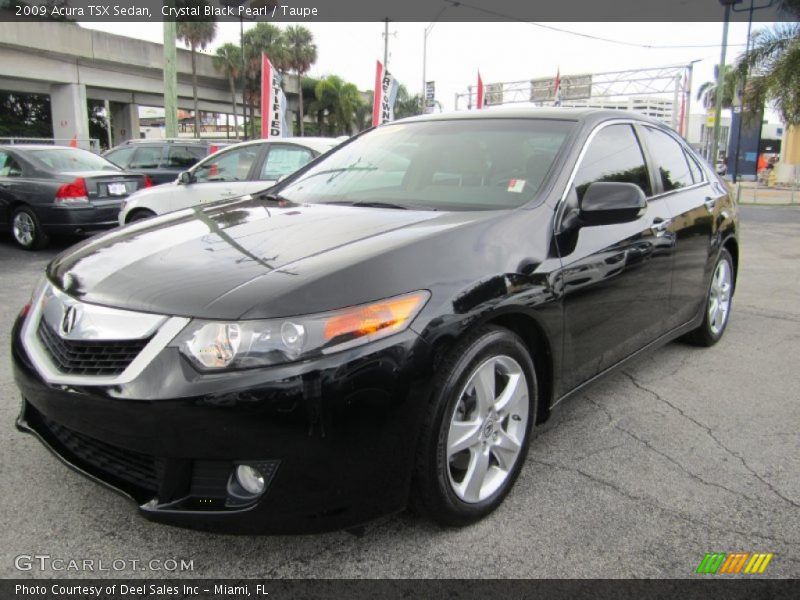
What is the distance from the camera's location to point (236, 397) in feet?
6.07

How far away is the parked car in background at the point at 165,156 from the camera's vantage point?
11484mm

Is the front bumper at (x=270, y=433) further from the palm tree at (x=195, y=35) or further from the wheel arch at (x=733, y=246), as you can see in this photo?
the palm tree at (x=195, y=35)

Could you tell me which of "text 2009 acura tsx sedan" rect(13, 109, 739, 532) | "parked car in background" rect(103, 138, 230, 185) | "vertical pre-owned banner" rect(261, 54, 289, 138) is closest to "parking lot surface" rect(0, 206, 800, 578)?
"text 2009 acura tsx sedan" rect(13, 109, 739, 532)

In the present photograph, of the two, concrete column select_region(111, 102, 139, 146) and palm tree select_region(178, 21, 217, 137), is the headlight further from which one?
concrete column select_region(111, 102, 139, 146)

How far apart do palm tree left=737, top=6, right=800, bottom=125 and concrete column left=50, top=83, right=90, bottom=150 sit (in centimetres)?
2831

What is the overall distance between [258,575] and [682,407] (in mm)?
2488

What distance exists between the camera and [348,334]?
6.41ft

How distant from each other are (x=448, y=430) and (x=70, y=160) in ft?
28.8

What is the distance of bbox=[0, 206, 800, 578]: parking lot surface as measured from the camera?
2178mm

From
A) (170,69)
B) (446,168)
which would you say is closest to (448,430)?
(446,168)

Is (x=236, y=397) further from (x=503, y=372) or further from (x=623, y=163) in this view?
(x=623, y=163)

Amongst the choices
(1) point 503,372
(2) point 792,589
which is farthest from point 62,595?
(2) point 792,589

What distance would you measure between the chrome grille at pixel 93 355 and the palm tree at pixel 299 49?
50754 millimetres

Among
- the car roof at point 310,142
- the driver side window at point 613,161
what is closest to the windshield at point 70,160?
the car roof at point 310,142
